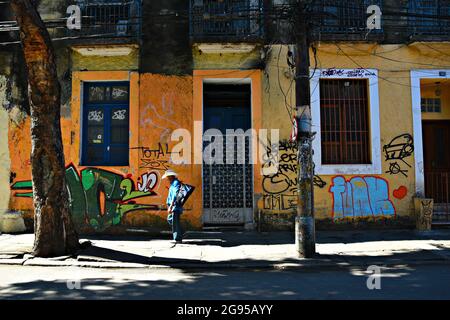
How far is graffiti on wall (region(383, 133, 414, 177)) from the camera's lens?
11094 millimetres

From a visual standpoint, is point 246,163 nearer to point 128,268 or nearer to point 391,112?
point 391,112

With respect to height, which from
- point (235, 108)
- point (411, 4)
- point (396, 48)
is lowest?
point (235, 108)

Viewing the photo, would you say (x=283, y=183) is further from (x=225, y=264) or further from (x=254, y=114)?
(x=225, y=264)

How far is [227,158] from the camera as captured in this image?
11.4 metres

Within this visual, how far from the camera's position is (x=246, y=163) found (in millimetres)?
11422

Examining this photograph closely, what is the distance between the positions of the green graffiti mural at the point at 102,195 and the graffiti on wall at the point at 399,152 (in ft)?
21.2

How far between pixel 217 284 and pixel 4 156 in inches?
321

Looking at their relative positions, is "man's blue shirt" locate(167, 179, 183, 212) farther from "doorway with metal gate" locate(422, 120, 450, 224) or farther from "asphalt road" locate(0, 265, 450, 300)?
"doorway with metal gate" locate(422, 120, 450, 224)

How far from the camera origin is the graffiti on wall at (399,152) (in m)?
11.1

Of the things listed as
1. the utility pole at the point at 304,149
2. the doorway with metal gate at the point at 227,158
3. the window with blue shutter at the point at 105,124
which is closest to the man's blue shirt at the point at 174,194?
the doorway with metal gate at the point at 227,158

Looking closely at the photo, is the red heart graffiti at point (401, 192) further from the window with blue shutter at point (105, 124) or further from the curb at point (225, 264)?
the window with blue shutter at point (105, 124)

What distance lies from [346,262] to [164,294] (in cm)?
384
